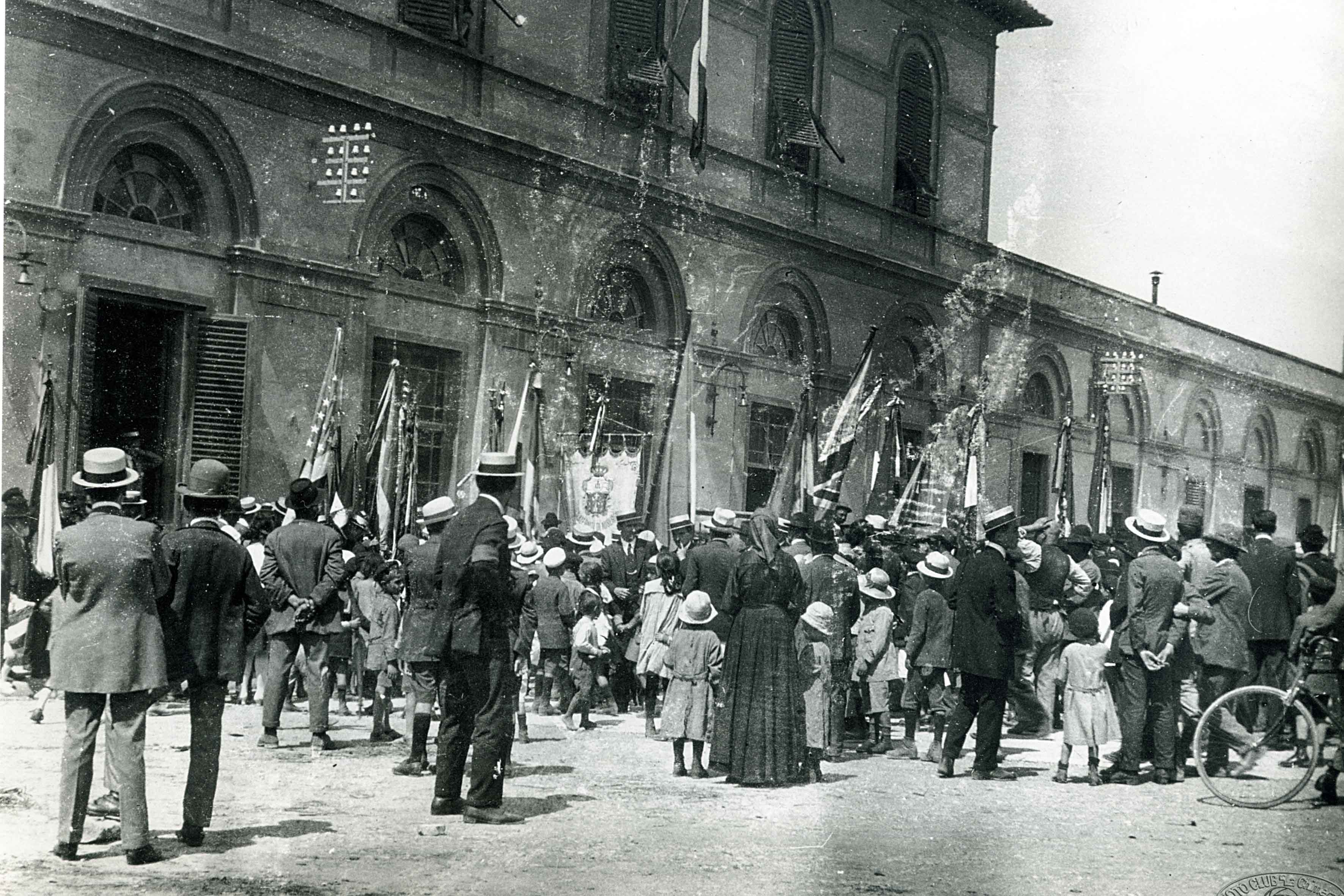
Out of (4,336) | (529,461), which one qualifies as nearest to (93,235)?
(4,336)

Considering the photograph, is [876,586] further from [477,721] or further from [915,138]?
[915,138]

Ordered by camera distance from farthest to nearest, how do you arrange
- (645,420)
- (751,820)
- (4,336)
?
1. (645,420)
2. (4,336)
3. (751,820)

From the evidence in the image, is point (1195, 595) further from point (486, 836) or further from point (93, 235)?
point (93, 235)

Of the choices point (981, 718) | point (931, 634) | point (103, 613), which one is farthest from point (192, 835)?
point (931, 634)

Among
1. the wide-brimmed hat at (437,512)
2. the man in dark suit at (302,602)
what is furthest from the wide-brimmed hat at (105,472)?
the man in dark suit at (302,602)

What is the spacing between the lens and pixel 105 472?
5.78 meters

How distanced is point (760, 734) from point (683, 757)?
99 cm

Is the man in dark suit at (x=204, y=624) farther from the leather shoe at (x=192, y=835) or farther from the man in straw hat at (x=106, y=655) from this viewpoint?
the man in straw hat at (x=106, y=655)

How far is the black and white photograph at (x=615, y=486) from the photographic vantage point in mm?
6387

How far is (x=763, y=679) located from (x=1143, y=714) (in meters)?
2.82

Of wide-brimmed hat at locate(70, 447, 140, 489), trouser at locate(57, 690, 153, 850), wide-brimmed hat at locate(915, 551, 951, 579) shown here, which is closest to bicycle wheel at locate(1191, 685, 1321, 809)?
wide-brimmed hat at locate(915, 551, 951, 579)

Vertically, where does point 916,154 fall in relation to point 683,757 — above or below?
above

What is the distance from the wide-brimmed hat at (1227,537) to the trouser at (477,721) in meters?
5.40

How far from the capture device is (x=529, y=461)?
44.6 ft
